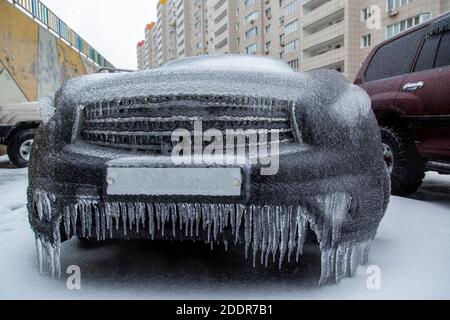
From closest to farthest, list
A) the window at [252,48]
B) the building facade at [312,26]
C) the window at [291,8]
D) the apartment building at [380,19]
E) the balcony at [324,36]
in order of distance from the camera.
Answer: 1. the apartment building at [380,19]
2. the building facade at [312,26]
3. the balcony at [324,36]
4. the window at [291,8]
5. the window at [252,48]

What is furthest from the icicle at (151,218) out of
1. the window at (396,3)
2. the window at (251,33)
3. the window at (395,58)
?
the window at (251,33)

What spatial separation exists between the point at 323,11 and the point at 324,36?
85.7 inches

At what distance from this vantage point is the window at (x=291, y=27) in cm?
3500

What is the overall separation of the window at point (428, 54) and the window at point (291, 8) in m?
34.5

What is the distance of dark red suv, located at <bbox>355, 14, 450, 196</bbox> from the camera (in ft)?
9.17

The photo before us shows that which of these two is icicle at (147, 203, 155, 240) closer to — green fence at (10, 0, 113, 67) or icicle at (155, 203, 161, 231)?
icicle at (155, 203, 161, 231)

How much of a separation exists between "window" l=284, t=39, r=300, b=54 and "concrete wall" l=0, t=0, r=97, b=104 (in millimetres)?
26142

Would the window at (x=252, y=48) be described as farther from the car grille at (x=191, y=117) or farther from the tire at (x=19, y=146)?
the car grille at (x=191, y=117)

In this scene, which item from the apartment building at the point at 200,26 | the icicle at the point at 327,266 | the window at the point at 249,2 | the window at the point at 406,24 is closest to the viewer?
the icicle at the point at 327,266

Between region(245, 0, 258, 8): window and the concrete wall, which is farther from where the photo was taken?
region(245, 0, 258, 8): window

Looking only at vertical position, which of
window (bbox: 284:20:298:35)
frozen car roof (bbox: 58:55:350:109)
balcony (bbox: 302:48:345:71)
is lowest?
frozen car roof (bbox: 58:55:350:109)

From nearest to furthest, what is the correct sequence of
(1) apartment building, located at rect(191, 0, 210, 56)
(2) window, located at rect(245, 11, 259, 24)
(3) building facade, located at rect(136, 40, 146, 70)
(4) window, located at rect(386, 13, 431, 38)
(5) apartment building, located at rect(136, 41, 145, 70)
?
(4) window, located at rect(386, 13, 431, 38) < (2) window, located at rect(245, 11, 259, 24) < (1) apartment building, located at rect(191, 0, 210, 56) < (3) building facade, located at rect(136, 40, 146, 70) < (5) apartment building, located at rect(136, 41, 145, 70)

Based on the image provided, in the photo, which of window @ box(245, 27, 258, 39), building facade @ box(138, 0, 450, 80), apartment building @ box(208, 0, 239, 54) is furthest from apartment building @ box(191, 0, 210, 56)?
window @ box(245, 27, 258, 39)

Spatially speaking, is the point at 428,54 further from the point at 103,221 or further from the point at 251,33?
the point at 251,33
